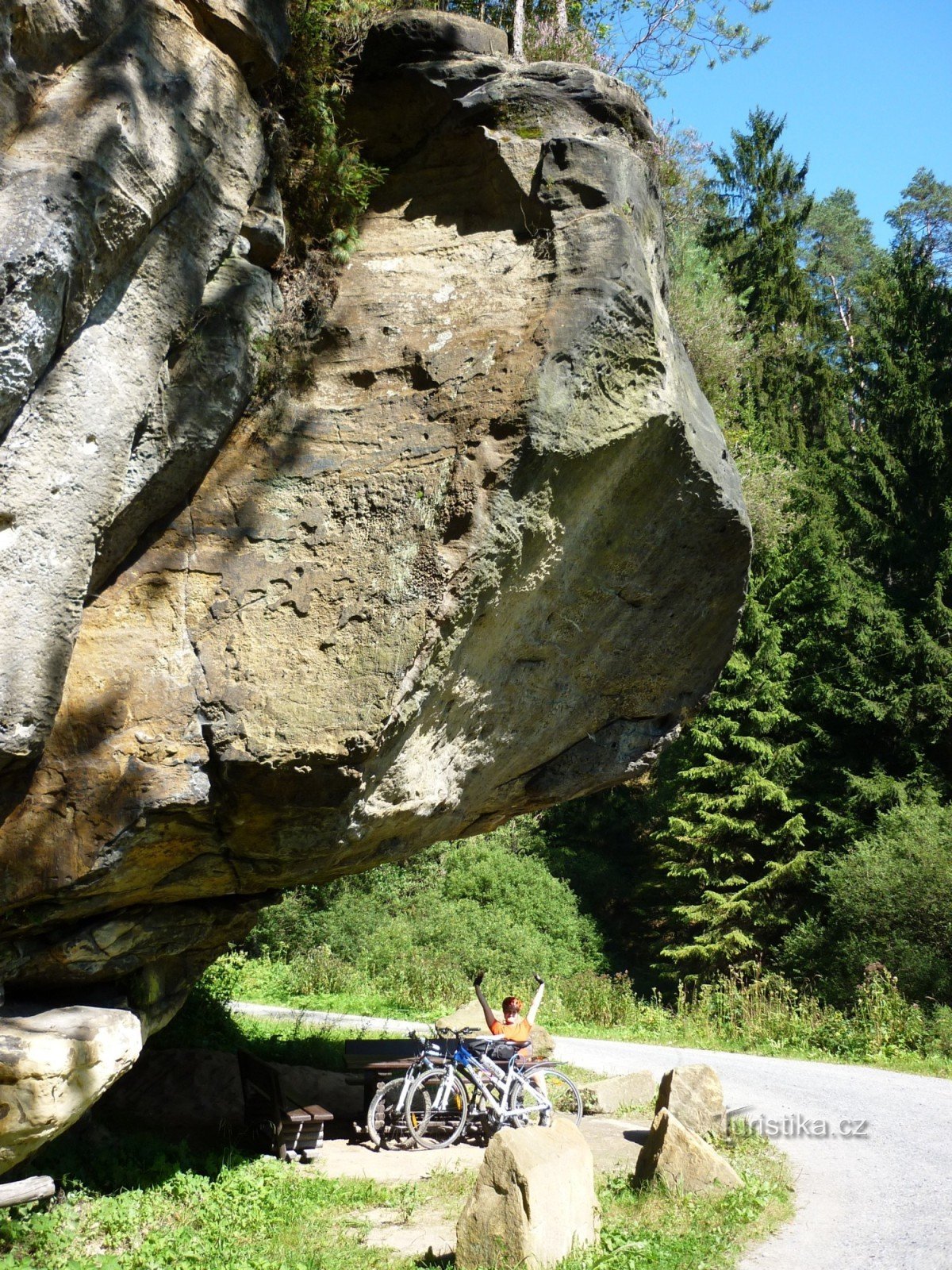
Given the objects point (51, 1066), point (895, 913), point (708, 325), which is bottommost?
point (51, 1066)

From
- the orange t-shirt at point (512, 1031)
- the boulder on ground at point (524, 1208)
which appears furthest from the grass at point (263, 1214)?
the orange t-shirt at point (512, 1031)

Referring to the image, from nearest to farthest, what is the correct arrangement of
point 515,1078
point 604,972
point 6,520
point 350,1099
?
1. point 6,520
2. point 515,1078
3. point 350,1099
4. point 604,972

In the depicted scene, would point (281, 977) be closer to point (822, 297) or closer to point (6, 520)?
point (6, 520)

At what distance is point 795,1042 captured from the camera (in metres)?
13.9

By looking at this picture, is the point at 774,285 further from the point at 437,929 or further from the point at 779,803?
the point at 437,929

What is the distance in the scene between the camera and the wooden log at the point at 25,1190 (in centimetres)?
473

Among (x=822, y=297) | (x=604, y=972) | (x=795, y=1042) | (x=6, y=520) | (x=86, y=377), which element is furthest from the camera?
(x=822, y=297)

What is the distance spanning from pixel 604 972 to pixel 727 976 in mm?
3877

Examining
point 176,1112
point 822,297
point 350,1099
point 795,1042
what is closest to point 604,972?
point 795,1042

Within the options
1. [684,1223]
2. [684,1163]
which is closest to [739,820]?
[684,1163]

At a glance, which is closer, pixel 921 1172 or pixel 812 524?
pixel 921 1172

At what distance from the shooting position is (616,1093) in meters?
9.94

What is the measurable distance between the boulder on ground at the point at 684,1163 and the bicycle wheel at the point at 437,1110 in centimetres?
191
